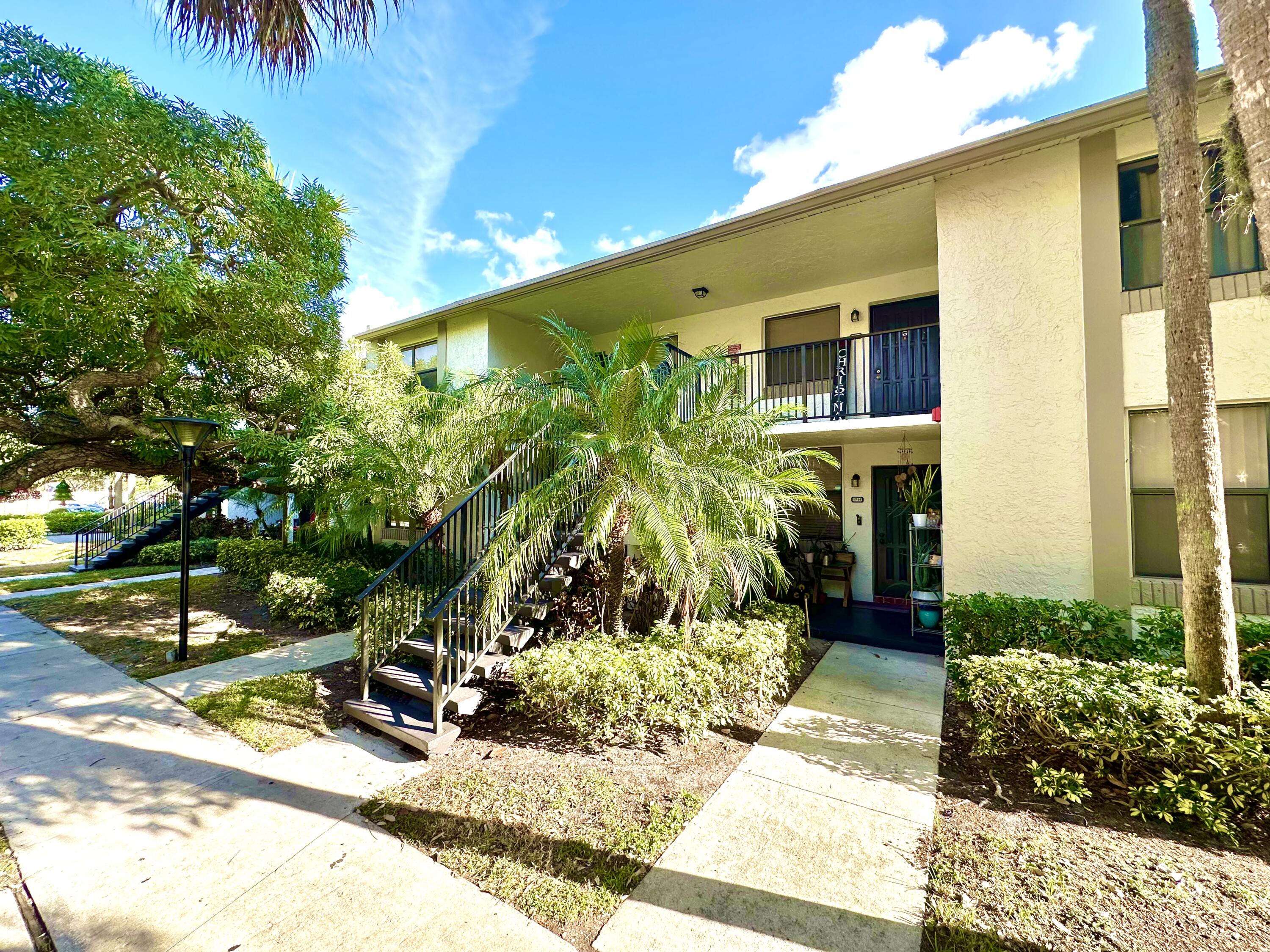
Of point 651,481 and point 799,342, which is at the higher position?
point 799,342

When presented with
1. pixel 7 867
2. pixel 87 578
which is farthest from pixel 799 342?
pixel 87 578

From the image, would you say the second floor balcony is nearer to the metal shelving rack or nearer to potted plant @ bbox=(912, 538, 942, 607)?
the metal shelving rack

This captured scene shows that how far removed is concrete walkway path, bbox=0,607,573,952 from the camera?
7.72 ft

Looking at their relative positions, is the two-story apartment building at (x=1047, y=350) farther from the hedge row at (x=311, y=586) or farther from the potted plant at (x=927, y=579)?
the hedge row at (x=311, y=586)

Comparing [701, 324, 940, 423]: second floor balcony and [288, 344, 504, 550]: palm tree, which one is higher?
[701, 324, 940, 423]: second floor balcony

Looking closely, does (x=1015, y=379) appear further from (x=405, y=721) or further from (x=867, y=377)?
(x=405, y=721)

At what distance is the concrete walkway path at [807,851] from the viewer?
236 centimetres

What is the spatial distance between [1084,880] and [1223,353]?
5.47 metres

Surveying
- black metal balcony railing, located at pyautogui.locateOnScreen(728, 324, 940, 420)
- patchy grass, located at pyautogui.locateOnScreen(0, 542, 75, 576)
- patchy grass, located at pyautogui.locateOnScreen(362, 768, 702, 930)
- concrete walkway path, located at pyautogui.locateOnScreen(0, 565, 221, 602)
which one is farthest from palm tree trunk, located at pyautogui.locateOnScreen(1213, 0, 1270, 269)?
patchy grass, located at pyautogui.locateOnScreen(0, 542, 75, 576)

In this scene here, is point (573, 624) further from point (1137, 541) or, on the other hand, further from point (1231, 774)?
point (1137, 541)

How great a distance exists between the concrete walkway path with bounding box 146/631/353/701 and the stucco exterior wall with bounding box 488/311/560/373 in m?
6.29

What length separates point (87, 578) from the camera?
11680mm

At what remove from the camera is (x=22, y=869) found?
9.01 feet

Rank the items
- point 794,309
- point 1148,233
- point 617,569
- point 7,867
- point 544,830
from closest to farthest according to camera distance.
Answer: point 7,867 → point 544,830 → point 617,569 → point 1148,233 → point 794,309
